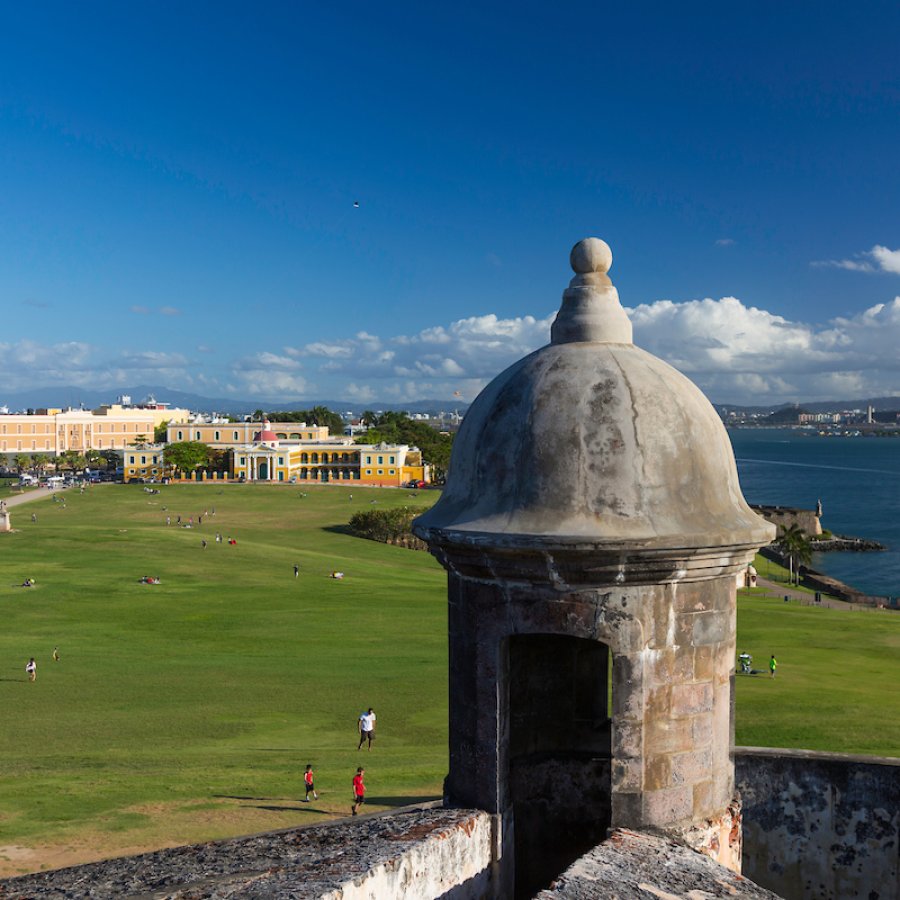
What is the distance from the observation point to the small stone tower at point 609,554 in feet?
20.4

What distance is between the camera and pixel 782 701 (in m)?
25.1

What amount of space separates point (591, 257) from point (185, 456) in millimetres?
118177

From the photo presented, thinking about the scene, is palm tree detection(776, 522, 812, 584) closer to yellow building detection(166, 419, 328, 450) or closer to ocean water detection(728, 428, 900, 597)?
ocean water detection(728, 428, 900, 597)

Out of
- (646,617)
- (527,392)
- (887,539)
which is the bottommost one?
(887,539)

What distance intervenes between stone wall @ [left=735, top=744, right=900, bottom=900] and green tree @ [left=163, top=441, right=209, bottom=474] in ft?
384

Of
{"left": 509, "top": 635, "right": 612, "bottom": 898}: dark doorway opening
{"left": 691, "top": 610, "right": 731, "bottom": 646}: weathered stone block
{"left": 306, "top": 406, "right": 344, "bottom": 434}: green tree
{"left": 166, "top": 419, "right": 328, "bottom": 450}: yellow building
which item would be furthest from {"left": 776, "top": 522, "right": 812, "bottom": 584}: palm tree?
{"left": 306, "top": 406, "right": 344, "bottom": 434}: green tree

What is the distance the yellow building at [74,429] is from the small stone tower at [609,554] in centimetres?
16012

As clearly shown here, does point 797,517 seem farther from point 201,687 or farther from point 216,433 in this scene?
point 216,433

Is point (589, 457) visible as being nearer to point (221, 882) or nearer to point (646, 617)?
point (646, 617)

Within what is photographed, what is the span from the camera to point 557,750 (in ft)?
27.2

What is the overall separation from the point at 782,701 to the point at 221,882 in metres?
21.5

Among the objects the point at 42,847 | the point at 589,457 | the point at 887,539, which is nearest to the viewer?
the point at 589,457

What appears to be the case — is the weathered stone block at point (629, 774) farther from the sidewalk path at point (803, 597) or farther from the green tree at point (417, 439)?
the green tree at point (417, 439)

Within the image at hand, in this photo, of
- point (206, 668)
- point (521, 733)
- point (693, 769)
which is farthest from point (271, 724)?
point (693, 769)
